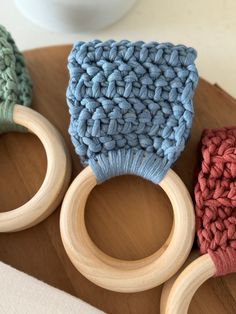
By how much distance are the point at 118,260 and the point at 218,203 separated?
0.15 m

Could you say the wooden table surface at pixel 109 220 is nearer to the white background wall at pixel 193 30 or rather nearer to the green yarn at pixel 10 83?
the green yarn at pixel 10 83

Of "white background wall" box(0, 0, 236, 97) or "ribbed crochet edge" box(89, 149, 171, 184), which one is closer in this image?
"ribbed crochet edge" box(89, 149, 171, 184)

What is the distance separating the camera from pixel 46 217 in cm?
59

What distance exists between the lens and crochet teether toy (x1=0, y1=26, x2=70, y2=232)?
555 millimetres

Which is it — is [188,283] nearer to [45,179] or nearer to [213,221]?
[213,221]

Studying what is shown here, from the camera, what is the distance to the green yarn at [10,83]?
0.58 meters

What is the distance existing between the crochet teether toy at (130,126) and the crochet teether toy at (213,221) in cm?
2

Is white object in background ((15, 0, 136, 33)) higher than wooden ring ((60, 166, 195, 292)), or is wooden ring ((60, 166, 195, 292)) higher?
white object in background ((15, 0, 136, 33))

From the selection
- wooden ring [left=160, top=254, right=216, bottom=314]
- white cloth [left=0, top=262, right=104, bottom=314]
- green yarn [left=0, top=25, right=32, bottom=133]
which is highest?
green yarn [left=0, top=25, right=32, bottom=133]

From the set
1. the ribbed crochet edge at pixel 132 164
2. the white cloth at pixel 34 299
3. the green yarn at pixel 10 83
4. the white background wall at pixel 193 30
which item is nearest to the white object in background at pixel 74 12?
the white background wall at pixel 193 30

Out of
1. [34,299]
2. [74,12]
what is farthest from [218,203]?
[74,12]

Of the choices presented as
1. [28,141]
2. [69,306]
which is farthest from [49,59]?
[69,306]

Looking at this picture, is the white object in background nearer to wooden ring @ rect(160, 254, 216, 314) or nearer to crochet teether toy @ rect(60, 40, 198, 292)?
crochet teether toy @ rect(60, 40, 198, 292)

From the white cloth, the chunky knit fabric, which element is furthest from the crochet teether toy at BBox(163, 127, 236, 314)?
the white cloth
